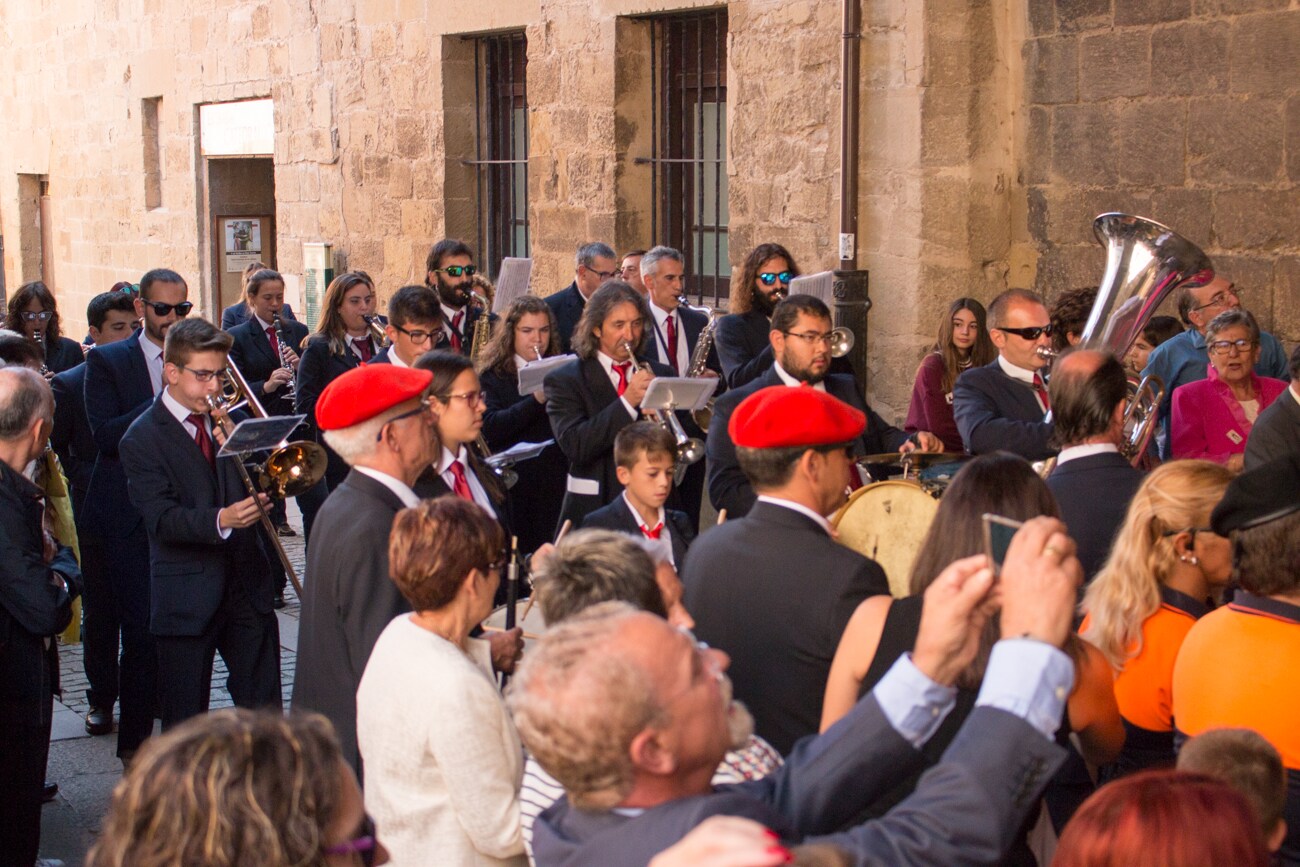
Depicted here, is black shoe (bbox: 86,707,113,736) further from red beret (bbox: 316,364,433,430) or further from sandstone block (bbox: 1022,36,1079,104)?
sandstone block (bbox: 1022,36,1079,104)

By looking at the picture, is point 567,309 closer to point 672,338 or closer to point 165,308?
point 672,338

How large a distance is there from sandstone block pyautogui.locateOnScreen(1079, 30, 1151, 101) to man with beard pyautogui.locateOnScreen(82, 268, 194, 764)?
15.5 ft

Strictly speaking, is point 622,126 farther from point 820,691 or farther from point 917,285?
point 820,691

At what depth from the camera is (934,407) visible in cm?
689

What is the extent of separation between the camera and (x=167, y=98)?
17.7 m

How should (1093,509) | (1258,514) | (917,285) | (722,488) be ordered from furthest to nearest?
(917,285)
(722,488)
(1093,509)
(1258,514)

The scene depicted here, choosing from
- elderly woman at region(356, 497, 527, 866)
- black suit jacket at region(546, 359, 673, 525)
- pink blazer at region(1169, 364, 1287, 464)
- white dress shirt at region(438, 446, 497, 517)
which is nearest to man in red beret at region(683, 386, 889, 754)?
elderly woman at region(356, 497, 527, 866)

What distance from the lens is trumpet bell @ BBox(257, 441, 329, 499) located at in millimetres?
5695

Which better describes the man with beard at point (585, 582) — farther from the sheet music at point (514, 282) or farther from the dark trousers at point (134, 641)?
the sheet music at point (514, 282)

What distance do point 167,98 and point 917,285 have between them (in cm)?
1183

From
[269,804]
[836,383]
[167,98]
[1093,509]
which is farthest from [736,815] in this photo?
[167,98]

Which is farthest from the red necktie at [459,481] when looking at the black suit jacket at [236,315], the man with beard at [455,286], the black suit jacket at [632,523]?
the black suit jacket at [236,315]

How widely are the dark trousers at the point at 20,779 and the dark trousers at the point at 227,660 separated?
77 centimetres

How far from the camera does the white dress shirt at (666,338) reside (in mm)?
8383
